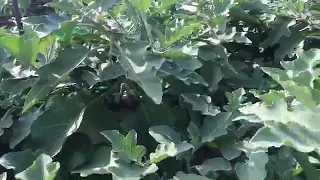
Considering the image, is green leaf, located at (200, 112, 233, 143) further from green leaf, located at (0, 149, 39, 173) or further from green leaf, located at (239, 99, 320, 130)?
green leaf, located at (0, 149, 39, 173)

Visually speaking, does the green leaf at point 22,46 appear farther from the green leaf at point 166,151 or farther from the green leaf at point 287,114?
the green leaf at point 287,114

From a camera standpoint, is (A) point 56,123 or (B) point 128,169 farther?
(A) point 56,123

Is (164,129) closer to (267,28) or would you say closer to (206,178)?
(206,178)

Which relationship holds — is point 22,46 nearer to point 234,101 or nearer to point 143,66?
point 143,66

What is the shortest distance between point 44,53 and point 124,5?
171mm

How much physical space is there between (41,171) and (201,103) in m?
0.31

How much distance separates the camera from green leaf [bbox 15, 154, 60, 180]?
2.10ft

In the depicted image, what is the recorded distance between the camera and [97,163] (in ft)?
2.41

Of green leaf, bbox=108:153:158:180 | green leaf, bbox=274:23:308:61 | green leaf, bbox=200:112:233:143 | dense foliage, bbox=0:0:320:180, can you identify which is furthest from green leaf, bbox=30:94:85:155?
green leaf, bbox=274:23:308:61

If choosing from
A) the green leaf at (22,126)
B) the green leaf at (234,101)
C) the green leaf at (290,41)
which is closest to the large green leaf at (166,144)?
the green leaf at (234,101)

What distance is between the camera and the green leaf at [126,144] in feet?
2.23

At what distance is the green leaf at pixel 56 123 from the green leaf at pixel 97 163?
0.18 feet

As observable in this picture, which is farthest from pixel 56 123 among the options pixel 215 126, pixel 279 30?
pixel 279 30

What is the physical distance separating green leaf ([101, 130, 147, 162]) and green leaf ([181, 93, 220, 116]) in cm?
16
